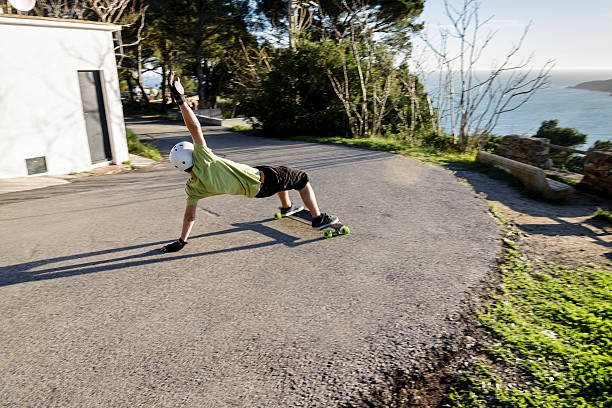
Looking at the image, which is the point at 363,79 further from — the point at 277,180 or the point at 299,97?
the point at 277,180

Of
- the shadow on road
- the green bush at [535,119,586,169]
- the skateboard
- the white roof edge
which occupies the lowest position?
the green bush at [535,119,586,169]

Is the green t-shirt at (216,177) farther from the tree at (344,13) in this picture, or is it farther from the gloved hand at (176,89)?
the tree at (344,13)

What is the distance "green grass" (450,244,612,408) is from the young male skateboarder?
2.55 meters

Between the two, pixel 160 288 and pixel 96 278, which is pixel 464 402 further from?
pixel 96 278

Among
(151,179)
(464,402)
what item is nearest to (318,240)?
(464,402)

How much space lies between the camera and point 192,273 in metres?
4.40

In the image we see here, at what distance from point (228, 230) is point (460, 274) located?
295 centimetres

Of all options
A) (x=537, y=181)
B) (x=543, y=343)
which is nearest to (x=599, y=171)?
(x=537, y=181)

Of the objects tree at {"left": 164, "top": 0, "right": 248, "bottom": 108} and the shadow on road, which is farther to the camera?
tree at {"left": 164, "top": 0, "right": 248, "bottom": 108}

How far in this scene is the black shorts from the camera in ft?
16.1

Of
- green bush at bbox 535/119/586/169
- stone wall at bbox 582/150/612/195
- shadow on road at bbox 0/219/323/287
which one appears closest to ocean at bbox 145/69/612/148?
green bush at bbox 535/119/586/169

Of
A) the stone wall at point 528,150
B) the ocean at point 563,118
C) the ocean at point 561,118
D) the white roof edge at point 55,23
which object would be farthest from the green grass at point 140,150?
the ocean at point 563,118

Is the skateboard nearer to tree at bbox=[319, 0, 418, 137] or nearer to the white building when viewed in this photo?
the white building

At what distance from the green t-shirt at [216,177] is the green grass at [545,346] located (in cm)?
265
